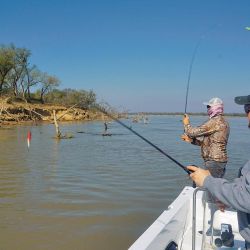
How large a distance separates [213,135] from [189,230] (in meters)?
1.57

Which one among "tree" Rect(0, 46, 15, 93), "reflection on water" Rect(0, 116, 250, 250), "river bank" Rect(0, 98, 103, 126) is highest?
"tree" Rect(0, 46, 15, 93)

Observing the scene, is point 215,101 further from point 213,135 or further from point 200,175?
point 200,175

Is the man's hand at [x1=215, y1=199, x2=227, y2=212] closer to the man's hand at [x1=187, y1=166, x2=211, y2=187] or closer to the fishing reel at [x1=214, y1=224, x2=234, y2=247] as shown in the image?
the fishing reel at [x1=214, y1=224, x2=234, y2=247]

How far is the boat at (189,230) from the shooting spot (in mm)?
3969

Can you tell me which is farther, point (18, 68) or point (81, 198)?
point (18, 68)

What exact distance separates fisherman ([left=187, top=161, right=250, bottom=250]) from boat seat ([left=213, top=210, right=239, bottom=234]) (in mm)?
2727

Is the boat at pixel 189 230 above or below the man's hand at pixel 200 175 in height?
below

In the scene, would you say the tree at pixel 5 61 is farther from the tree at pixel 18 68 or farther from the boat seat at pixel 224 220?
the boat seat at pixel 224 220

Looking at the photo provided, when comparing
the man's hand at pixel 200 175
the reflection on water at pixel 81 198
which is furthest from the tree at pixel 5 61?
the man's hand at pixel 200 175

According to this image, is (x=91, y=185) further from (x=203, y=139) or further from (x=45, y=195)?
(x=203, y=139)

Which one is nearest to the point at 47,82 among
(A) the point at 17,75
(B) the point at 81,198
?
(A) the point at 17,75

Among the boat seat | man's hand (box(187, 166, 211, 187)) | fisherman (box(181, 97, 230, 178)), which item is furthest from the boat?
man's hand (box(187, 166, 211, 187))

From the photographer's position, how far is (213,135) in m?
6.11

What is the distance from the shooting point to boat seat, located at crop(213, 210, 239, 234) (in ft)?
18.1
